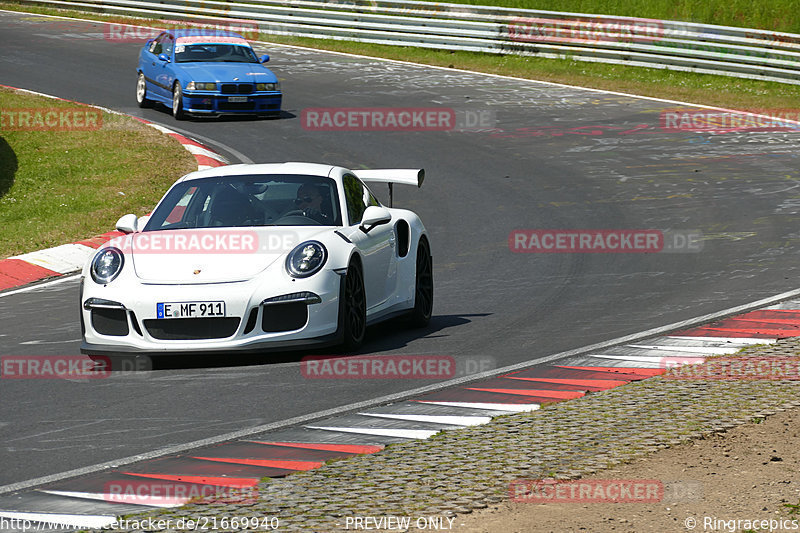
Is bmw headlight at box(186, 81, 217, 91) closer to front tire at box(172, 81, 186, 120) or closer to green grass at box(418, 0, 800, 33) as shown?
front tire at box(172, 81, 186, 120)

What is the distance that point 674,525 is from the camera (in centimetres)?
514

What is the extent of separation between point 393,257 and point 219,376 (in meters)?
2.09

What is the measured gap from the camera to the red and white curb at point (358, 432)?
561cm

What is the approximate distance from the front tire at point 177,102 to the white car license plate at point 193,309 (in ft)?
48.4

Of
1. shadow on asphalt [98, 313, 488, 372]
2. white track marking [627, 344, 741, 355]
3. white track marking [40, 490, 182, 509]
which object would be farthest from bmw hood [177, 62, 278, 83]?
white track marking [40, 490, 182, 509]

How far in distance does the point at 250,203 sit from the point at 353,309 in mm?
1261

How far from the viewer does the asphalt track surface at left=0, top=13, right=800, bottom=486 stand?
754 centimetres

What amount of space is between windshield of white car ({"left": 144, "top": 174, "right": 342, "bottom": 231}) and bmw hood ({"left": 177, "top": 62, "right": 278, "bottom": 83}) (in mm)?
12833

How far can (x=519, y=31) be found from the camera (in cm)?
3042

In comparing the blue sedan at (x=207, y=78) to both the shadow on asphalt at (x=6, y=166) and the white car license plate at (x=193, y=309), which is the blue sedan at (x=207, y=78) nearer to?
the shadow on asphalt at (x=6, y=166)

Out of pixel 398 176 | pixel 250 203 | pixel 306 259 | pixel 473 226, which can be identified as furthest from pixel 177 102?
pixel 306 259

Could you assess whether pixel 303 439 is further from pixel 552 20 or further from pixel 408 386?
pixel 552 20

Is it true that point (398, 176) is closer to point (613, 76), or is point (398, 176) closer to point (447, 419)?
point (447, 419)

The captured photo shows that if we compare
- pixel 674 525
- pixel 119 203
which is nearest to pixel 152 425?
pixel 674 525
